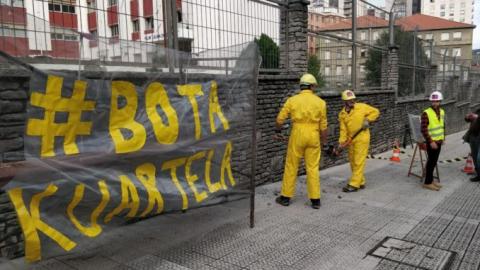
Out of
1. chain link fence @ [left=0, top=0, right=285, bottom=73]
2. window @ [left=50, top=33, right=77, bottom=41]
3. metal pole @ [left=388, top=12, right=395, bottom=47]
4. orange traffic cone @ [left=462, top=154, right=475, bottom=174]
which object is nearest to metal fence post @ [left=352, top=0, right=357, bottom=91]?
metal pole @ [left=388, top=12, right=395, bottom=47]

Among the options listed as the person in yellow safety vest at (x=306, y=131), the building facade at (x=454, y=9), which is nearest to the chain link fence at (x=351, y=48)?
the person in yellow safety vest at (x=306, y=131)

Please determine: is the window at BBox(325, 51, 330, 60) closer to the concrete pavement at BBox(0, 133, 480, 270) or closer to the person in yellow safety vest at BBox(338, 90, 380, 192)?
the person in yellow safety vest at BBox(338, 90, 380, 192)

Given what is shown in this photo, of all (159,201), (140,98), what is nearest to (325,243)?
(159,201)

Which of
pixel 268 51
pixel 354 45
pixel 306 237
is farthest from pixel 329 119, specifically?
pixel 306 237

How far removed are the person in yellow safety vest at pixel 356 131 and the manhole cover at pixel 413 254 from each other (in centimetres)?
243

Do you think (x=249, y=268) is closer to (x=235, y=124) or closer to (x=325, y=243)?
(x=325, y=243)

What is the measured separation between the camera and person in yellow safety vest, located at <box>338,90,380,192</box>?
7000mm

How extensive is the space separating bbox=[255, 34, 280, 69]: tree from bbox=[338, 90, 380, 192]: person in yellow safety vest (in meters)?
1.52

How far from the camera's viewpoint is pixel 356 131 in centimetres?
705

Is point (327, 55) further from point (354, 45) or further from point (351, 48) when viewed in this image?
point (354, 45)

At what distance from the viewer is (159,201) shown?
3816 mm

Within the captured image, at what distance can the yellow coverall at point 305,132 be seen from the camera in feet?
18.8

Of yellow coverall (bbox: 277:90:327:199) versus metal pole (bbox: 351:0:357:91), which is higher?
metal pole (bbox: 351:0:357:91)

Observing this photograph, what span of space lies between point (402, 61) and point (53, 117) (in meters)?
13.7
